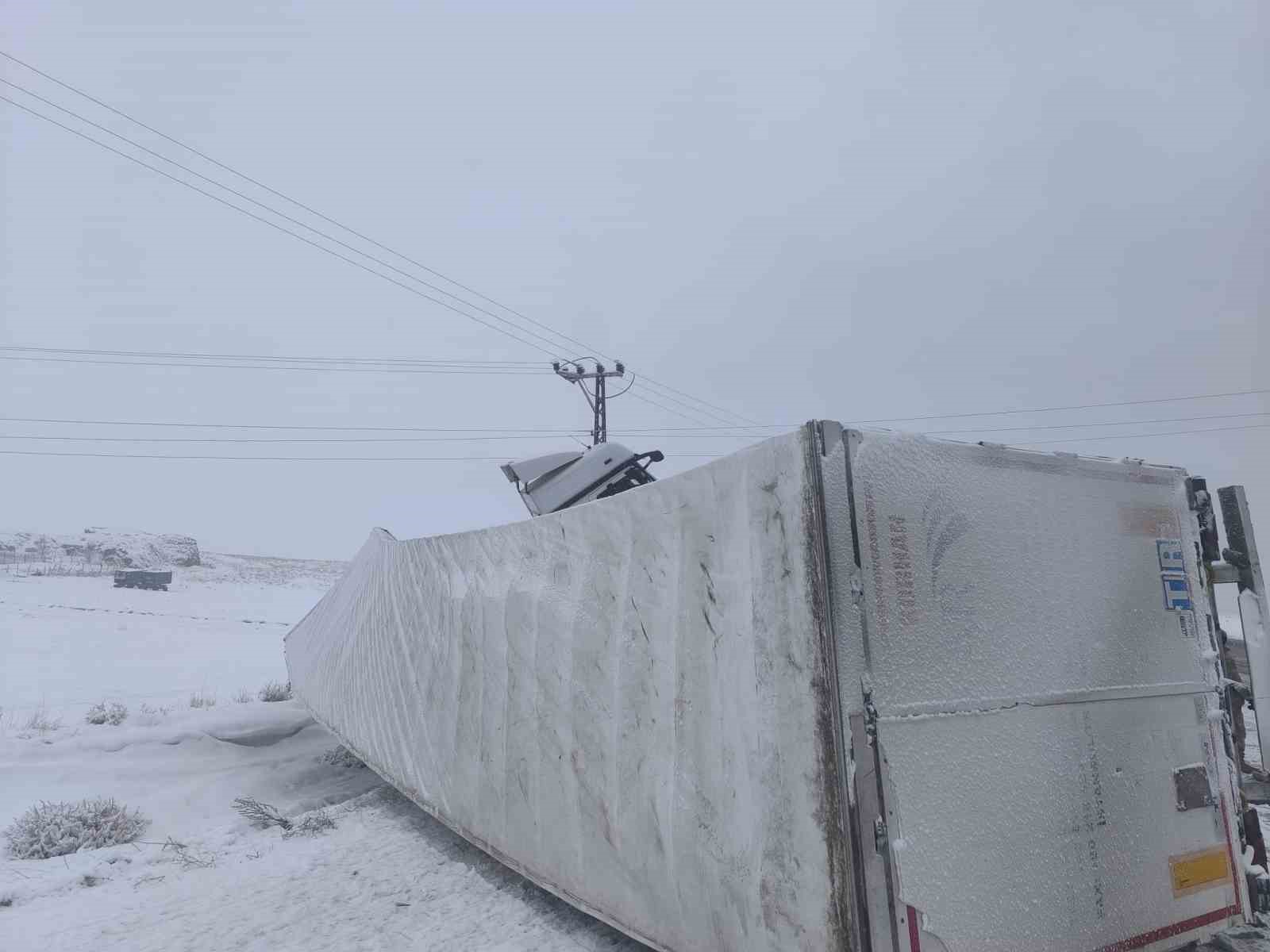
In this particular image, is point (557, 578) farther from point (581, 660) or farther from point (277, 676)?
point (277, 676)

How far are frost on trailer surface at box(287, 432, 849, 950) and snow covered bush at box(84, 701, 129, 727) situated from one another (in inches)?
235

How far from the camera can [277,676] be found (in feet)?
43.1

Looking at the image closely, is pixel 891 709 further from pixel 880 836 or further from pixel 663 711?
pixel 663 711

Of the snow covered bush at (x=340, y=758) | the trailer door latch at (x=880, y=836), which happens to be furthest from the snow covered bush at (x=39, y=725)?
the trailer door latch at (x=880, y=836)

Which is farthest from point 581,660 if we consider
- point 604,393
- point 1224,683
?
point 604,393

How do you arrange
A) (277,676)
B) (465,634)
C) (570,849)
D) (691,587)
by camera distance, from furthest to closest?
(277,676) < (465,634) < (570,849) < (691,587)

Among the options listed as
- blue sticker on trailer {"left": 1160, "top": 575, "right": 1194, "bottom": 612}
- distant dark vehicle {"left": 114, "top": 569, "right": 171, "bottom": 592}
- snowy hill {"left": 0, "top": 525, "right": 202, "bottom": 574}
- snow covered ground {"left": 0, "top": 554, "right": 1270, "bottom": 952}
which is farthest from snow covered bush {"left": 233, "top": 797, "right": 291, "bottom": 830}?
snowy hill {"left": 0, "top": 525, "right": 202, "bottom": 574}

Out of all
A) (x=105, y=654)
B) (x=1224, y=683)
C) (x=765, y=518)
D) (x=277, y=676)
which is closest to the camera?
(x=765, y=518)

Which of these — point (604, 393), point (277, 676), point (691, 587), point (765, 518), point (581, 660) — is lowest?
point (277, 676)

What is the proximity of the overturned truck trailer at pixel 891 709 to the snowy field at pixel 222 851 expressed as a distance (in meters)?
0.82

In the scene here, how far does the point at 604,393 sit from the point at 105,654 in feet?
46.3

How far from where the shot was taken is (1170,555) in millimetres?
3111

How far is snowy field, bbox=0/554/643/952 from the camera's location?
3.69 m

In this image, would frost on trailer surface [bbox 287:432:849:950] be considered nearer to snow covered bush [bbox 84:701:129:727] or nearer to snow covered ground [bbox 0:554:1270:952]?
snow covered ground [bbox 0:554:1270:952]
